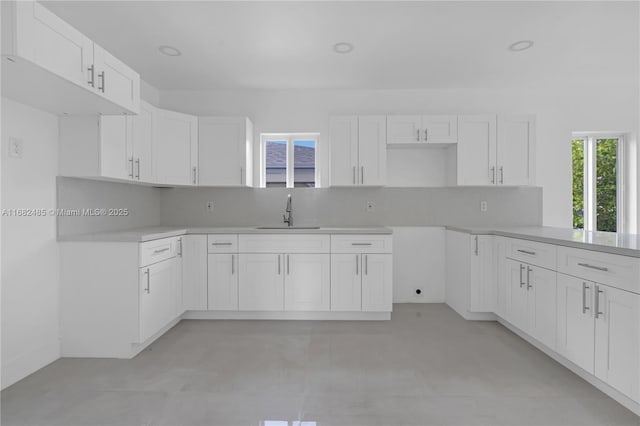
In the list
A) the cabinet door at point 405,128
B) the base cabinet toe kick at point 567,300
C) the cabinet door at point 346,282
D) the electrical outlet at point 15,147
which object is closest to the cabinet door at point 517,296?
the base cabinet toe kick at point 567,300

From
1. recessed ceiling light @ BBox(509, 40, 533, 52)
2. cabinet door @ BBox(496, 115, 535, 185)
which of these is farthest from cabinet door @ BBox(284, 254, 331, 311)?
recessed ceiling light @ BBox(509, 40, 533, 52)

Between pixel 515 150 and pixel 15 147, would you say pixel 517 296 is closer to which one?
pixel 515 150

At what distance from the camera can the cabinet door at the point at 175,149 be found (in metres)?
3.24

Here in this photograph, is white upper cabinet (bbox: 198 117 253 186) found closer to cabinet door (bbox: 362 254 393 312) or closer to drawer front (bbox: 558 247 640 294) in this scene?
cabinet door (bbox: 362 254 393 312)

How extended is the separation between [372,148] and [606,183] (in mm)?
2914

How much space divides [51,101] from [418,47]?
9.19 feet

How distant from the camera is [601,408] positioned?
6.01 feet

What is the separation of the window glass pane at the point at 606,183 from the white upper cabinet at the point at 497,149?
3.80 feet

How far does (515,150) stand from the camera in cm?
354

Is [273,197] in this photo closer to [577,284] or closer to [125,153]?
[125,153]

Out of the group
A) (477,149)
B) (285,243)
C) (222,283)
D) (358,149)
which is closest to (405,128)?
(358,149)

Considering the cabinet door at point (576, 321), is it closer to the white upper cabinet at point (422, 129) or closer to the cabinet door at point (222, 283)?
the white upper cabinet at point (422, 129)

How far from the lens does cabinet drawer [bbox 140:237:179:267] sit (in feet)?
8.27

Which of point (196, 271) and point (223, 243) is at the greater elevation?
point (223, 243)
